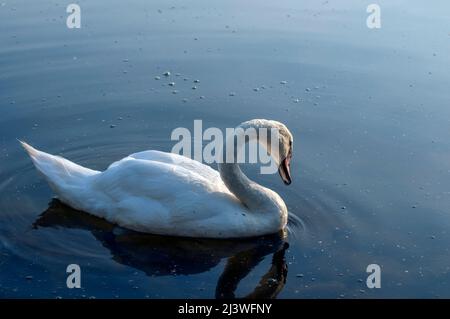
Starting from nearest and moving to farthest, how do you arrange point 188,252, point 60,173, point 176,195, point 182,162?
point 188,252 → point 176,195 → point 182,162 → point 60,173

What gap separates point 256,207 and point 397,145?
320 centimetres

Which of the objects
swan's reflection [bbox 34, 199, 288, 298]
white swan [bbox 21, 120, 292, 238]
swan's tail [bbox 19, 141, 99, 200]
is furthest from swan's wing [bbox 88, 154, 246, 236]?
swan's tail [bbox 19, 141, 99, 200]

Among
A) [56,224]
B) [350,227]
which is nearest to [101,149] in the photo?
[56,224]

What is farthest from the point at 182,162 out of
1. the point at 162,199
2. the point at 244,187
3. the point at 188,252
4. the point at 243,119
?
the point at 243,119

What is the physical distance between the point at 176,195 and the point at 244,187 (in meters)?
0.83

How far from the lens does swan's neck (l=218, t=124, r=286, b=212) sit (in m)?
8.10

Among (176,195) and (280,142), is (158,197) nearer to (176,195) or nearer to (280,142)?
(176,195)

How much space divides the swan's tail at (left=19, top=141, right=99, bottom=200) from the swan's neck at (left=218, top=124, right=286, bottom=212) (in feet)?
5.73

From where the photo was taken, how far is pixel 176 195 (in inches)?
311

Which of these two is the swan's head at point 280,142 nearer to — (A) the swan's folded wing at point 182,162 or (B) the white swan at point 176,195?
(B) the white swan at point 176,195

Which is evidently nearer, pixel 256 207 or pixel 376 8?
pixel 256 207

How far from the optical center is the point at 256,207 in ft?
26.9

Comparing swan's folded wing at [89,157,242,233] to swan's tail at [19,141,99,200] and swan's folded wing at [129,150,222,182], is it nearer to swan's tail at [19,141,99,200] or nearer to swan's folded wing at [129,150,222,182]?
swan's folded wing at [129,150,222,182]
